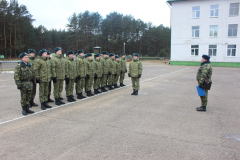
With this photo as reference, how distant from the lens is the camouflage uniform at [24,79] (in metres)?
5.37

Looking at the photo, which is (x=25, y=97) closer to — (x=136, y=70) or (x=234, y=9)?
(x=136, y=70)

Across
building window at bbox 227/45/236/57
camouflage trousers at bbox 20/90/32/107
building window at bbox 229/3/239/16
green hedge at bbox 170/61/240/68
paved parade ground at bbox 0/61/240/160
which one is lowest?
paved parade ground at bbox 0/61/240/160

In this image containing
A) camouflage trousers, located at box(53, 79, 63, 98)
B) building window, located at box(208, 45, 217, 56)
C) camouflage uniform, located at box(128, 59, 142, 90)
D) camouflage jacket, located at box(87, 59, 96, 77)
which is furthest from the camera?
building window, located at box(208, 45, 217, 56)

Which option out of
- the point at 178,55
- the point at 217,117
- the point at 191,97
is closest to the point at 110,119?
the point at 217,117

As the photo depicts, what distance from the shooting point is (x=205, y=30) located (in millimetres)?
30891

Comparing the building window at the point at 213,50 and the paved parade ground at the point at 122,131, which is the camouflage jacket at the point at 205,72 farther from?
the building window at the point at 213,50

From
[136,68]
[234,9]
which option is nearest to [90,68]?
[136,68]

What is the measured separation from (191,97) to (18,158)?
6937 mm

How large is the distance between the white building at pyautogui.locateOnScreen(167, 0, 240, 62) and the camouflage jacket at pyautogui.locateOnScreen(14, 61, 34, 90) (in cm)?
3073

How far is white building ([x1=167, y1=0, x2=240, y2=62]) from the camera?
29453 millimetres

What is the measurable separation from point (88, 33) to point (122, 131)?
56.6m

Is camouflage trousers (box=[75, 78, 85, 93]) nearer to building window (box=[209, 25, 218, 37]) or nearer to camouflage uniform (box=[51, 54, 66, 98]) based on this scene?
camouflage uniform (box=[51, 54, 66, 98])

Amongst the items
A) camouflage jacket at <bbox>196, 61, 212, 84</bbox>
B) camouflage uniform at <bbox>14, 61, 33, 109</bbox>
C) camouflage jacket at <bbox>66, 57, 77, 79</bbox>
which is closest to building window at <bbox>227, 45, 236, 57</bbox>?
camouflage jacket at <bbox>196, 61, 212, 84</bbox>

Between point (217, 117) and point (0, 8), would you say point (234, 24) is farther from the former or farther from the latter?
point (0, 8)
